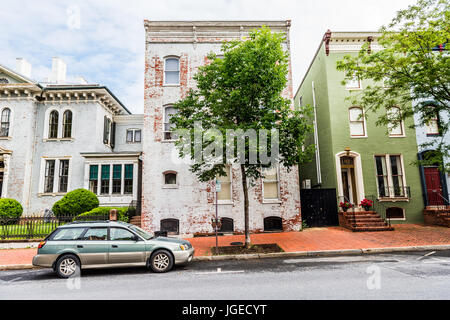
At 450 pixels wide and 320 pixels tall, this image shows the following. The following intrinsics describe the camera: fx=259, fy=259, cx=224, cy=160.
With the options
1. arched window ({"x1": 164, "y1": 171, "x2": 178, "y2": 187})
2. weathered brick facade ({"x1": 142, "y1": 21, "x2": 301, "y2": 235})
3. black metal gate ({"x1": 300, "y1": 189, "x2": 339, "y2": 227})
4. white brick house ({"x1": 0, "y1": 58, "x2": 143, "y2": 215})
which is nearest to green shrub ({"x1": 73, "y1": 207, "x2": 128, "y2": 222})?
weathered brick facade ({"x1": 142, "y1": 21, "x2": 301, "y2": 235})

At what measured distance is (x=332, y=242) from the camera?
1092 cm

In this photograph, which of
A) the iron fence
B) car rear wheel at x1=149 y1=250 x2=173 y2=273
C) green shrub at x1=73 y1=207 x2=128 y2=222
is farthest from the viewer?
green shrub at x1=73 y1=207 x2=128 y2=222

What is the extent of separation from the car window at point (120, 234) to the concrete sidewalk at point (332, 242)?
270 centimetres

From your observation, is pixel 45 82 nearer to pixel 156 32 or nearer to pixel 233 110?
pixel 156 32

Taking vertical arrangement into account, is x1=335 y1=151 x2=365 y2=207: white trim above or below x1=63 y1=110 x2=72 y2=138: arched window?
below

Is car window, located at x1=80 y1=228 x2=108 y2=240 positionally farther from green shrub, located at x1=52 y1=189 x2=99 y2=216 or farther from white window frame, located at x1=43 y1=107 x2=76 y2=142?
white window frame, located at x1=43 y1=107 x2=76 y2=142

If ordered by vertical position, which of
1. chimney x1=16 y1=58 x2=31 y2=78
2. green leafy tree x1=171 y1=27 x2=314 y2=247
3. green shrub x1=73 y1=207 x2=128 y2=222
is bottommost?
green shrub x1=73 y1=207 x2=128 y2=222

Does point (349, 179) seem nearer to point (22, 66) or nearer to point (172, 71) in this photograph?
point (172, 71)

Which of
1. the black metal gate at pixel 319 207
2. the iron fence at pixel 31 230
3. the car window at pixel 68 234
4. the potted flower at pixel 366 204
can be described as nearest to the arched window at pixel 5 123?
the iron fence at pixel 31 230

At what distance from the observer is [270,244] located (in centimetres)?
1066

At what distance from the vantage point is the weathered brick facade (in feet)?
46.4

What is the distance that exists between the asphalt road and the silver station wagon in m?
0.33

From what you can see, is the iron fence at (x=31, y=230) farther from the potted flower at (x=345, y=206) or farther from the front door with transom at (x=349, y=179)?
the front door with transom at (x=349, y=179)
